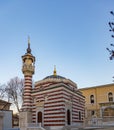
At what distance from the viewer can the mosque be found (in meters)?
27.7

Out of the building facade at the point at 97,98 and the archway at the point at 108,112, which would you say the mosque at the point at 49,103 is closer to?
the archway at the point at 108,112

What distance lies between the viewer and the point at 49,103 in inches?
1145

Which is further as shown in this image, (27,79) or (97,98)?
(97,98)

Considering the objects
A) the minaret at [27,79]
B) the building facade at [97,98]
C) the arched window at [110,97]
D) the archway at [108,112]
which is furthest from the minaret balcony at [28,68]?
the arched window at [110,97]

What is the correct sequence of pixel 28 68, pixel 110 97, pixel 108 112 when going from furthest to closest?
pixel 110 97 → pixel 108 112 → pixel 28 68

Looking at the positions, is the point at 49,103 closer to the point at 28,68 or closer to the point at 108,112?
the point at 28,68

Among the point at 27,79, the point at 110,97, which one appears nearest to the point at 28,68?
the point at 27,79

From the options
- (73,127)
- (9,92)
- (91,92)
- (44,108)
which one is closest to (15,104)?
(9,92)

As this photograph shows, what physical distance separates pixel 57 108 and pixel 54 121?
5.30 ft

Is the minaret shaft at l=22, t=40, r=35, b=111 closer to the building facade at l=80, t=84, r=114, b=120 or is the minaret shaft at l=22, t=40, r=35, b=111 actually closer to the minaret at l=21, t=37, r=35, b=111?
the minaret at l=21, t=37, r=35, b=111

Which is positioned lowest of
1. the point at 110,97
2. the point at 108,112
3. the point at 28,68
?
the point at 108,112

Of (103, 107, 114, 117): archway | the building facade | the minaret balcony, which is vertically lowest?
(103, 107, 114, 117): archway

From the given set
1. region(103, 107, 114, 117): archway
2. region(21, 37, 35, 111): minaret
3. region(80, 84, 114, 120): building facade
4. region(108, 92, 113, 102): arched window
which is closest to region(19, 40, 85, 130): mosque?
region(21, 37, 35, 111): minaret

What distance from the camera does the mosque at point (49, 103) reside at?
27.7 metres
